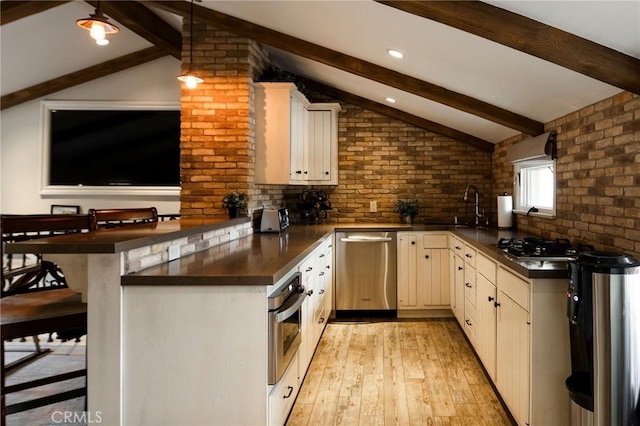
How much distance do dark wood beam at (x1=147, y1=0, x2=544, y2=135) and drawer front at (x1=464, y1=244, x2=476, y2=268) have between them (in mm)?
1079

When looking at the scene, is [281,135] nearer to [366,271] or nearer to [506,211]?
[366,271]

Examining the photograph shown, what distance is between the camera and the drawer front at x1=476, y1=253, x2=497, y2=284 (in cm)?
262

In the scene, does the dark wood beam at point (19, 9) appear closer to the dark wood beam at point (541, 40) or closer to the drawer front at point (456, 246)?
the dark wood beam at point (541, 40)

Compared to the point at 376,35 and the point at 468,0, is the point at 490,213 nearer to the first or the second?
the point at 376,35

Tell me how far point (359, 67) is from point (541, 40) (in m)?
1.77

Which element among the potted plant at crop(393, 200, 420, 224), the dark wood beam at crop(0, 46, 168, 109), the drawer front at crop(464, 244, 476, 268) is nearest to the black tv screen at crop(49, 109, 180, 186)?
the dark wood beam at crop(0, 46, 168, 109)

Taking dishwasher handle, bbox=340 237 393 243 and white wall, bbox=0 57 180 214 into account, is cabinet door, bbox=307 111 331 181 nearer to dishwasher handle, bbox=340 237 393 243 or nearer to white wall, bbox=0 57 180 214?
dishwasher handle, bbox=340 237 393 243

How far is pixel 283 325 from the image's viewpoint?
195cm

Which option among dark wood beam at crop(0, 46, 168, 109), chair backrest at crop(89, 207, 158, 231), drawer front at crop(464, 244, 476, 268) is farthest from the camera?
dark wood beam at crop(0, 46, 168, 109)

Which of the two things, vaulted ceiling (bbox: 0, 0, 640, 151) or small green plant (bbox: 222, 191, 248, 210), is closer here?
vaulted ceiling (bbox: 0, 0, 640, 151)

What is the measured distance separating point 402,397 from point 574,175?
1.88 m

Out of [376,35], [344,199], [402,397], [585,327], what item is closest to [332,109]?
[344,199]

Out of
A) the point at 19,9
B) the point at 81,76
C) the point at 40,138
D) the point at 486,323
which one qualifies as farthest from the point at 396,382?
the point at 40,138

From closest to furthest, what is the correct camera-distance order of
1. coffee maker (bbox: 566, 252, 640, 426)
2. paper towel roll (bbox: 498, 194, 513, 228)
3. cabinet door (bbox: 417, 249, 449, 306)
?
1. coffee maker (bbox: 566, 252, 640, 426)
2. paper towel roll (bbox: 498, 194, 513, 228)
3. cabinet door (bbox: 417, 249, 449, 306)
